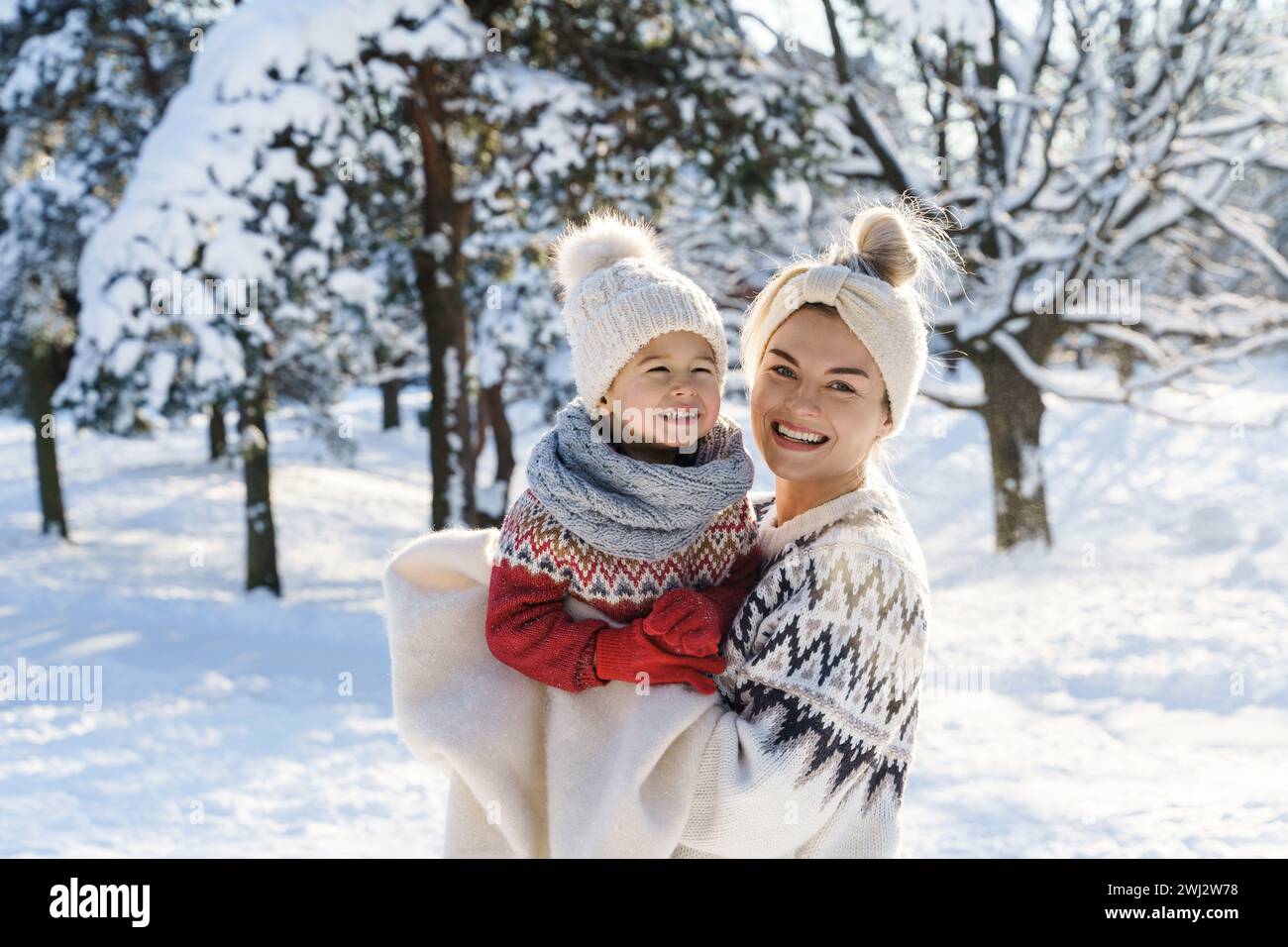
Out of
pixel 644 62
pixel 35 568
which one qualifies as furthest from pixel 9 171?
pixel 644 62

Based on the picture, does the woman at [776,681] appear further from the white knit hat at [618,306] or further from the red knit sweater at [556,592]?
the white knit hat at [618,306]

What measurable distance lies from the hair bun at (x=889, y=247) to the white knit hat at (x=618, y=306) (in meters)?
0.38

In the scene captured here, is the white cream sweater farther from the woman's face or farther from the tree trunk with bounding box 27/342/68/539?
the tree trunk with bounding box 27/342/68/539

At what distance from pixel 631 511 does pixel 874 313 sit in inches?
26.6

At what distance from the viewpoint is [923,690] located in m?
9.66

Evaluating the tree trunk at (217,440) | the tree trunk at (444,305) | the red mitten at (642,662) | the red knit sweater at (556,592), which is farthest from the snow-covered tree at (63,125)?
the red mitten at (642,662)

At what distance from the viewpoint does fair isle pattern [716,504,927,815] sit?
7.04 ft

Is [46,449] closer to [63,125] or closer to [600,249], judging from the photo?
[63,125]

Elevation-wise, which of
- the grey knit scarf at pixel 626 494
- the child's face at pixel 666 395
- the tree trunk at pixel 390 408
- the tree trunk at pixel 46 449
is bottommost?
the tree trunk at pixel 390 408

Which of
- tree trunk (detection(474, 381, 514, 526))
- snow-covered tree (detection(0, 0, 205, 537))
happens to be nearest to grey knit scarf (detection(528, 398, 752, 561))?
snow-covered tree (detection(0, 0, 205, 537))

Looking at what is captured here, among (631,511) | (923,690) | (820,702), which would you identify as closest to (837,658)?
(820,702)

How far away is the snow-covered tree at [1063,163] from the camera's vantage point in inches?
489
